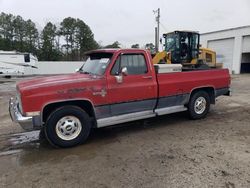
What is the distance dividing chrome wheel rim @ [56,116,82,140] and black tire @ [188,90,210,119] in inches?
135

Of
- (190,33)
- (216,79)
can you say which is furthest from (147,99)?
(190,33)

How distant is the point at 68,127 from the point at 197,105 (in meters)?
3.92

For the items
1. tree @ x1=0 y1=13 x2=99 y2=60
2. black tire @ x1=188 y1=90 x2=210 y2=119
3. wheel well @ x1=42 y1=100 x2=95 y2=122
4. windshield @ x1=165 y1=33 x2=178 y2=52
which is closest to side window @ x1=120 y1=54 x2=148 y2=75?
wheel well @ x1=42 y1=100 x2=95 y2=122

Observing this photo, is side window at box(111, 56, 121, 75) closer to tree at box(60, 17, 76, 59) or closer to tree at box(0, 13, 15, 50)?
tree at box(0, 13, 15, 50)

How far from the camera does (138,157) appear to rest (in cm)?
438

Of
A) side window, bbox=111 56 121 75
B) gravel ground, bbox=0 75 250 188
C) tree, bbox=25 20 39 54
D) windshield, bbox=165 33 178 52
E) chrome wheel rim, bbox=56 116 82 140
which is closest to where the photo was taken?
gravel ground, bbox=0 75 250 188

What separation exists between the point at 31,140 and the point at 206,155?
3942mm

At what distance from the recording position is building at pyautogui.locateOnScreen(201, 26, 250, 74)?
1198 inches

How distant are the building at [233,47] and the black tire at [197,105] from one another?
27211 mm

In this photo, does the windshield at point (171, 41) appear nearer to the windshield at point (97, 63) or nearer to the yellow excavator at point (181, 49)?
the yellow excavator at point (181, 49)

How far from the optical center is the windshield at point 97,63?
5.40m

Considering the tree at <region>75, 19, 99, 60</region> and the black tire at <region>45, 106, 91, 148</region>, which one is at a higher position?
the tree at <region>75, 19, 99, 60</region>

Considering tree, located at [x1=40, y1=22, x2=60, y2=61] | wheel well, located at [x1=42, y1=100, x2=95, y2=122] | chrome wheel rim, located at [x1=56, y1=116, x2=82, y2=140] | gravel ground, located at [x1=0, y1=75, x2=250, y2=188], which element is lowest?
gravel ground, located at [x1=0, y1=75, x2=250, y2=188]

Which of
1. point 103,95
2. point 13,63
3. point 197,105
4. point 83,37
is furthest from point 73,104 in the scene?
point 83,37
